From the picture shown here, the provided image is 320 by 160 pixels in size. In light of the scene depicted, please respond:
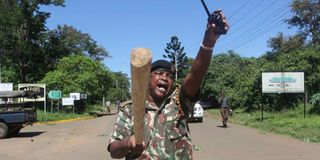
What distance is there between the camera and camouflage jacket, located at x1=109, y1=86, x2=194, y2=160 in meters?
3.39

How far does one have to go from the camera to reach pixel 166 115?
11.4ft

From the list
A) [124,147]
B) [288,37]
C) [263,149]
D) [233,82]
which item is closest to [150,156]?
[124,147]

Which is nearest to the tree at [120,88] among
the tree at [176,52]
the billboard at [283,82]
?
the tree at [176,52]

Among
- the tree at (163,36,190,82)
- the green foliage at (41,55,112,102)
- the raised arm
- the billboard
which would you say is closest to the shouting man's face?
the raised arm

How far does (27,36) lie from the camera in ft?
180

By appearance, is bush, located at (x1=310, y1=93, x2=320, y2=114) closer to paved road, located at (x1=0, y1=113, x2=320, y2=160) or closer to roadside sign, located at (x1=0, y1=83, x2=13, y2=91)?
paved road, located at (x1=0, y1=113, x2=320, y2=160)

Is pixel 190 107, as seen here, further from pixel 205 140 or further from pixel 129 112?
pixel 205 140

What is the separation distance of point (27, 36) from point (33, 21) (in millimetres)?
1702

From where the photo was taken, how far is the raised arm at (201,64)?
3.14 metres

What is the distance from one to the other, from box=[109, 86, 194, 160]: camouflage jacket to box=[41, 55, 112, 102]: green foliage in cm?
4833

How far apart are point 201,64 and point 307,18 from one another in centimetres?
6088

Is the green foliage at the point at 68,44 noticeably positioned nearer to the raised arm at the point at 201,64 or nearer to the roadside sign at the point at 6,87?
the roadside sign at the point at 6,87

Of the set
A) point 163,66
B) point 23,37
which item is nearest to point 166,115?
point 163,66

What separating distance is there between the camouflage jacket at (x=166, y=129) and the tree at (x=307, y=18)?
5887 cm
